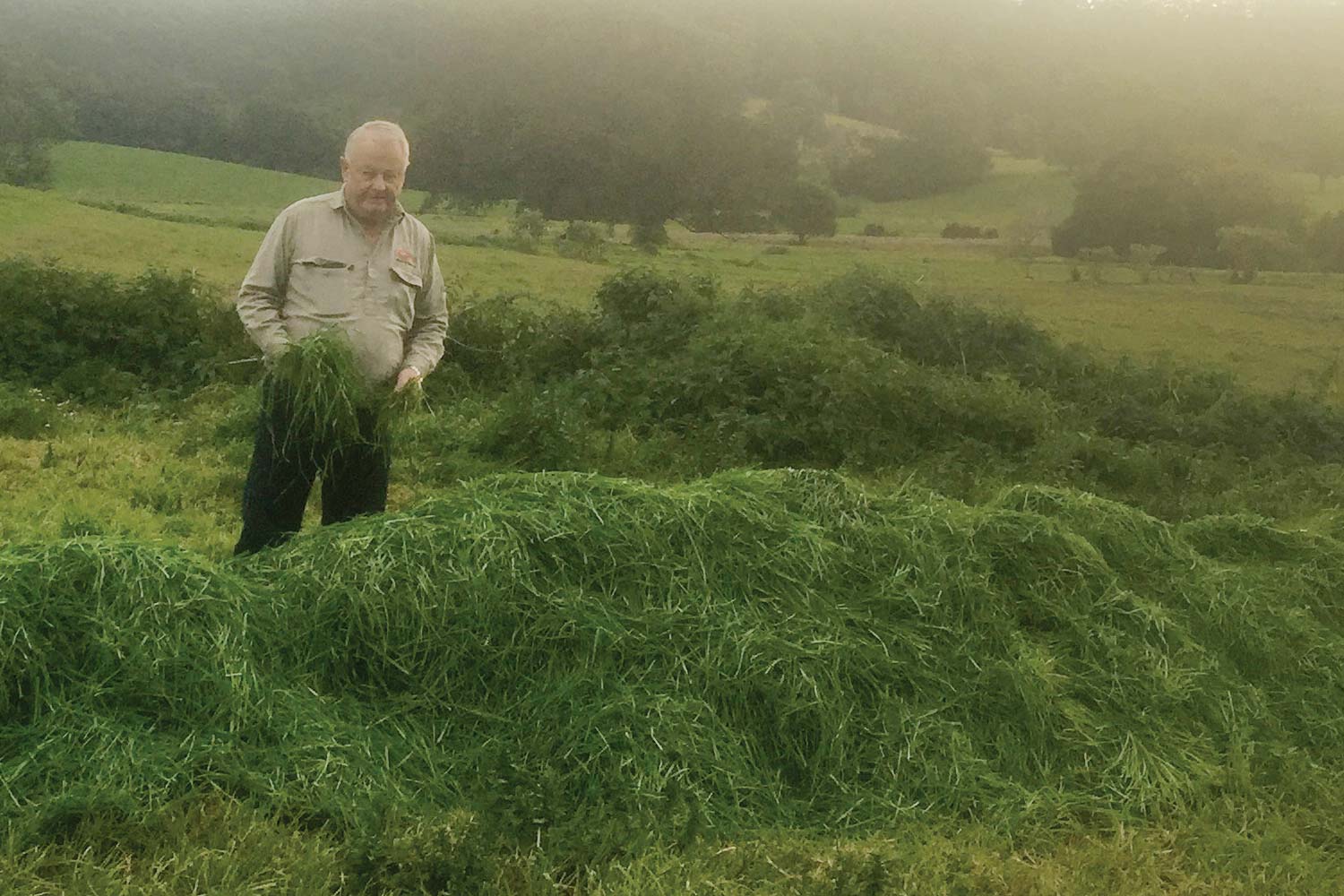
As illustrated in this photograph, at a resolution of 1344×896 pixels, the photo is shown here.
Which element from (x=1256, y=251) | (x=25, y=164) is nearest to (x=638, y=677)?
(x=1256, y=251)

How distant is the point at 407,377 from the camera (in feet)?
11.6

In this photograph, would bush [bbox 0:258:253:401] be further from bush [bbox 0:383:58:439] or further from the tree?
the tree

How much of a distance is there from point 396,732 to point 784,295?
25.1ft

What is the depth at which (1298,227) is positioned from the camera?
33.5ft

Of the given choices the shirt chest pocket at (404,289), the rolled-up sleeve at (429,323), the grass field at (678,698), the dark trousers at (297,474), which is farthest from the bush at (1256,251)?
the dark trousers at (297,474)

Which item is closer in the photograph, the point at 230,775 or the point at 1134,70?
the point at 230,775

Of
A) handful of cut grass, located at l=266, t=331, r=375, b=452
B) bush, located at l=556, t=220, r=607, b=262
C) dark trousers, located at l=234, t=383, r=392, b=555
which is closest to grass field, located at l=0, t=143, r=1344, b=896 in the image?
dark trousers, located at l=234, t=383, r=392, b=555

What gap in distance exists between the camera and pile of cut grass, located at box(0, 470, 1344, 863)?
106 inches

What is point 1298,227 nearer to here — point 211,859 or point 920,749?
point 920,749

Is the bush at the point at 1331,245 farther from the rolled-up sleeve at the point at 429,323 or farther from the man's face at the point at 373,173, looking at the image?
the man's face at the point at 373,173

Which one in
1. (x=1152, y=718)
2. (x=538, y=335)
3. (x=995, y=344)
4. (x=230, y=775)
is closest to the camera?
(x=230, y=775)

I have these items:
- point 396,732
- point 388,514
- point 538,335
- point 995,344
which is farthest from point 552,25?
point 396,732

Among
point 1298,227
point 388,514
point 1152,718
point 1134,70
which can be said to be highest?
point 1134,70

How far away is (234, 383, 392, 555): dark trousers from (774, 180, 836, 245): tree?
794cm
